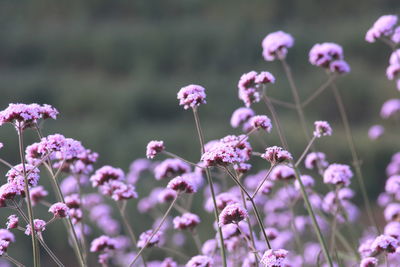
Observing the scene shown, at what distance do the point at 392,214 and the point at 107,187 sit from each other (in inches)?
64.8

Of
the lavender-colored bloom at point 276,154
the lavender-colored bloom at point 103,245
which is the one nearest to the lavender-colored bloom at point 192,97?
the lavender-colored bloom at point 276,154

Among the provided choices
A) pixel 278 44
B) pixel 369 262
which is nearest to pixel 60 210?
pixel 369 262

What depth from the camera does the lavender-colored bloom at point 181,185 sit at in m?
2.45

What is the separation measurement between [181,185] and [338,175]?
2.57 ft

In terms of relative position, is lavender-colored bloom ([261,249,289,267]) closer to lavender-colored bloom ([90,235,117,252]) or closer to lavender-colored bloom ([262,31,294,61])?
lavender-colored bloom ([90,235,117,252])

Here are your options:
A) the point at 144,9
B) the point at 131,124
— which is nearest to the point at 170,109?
the point at 131,124

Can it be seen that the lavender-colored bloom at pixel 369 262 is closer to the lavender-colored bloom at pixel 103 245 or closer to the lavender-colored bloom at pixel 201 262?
the lavender-colored bloom at pixel 201 262

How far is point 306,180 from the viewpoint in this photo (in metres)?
3.35

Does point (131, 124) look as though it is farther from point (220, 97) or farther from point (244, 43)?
point (244, 43)

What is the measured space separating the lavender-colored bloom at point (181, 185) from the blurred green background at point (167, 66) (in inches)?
285

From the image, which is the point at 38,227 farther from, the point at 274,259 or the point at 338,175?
the point at 338,175

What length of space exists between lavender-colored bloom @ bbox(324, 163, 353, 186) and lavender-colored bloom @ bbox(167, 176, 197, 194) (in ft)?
2.28

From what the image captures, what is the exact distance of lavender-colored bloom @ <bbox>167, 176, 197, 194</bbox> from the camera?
2.45 m

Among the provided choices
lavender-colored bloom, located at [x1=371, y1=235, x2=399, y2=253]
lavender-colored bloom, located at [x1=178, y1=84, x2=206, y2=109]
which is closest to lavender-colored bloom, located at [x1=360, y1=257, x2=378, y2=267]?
lavender-colored bloom, located at [x1=371, y1=235, x2=399, y2=253]
